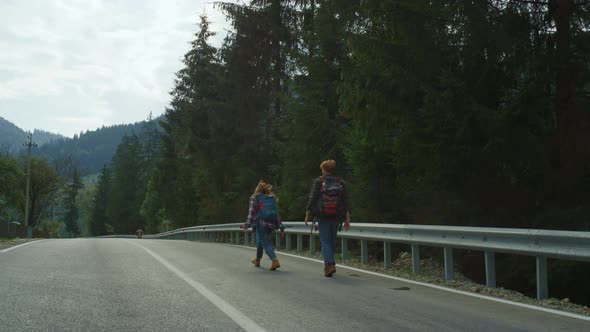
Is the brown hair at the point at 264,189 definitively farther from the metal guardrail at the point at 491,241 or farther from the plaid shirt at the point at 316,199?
the metal guardrail at the point at 491,241

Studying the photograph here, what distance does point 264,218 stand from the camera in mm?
10805

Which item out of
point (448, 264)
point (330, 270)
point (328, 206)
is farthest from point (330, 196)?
point (448, 264)

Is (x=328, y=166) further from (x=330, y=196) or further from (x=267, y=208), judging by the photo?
(x=267, y=208)

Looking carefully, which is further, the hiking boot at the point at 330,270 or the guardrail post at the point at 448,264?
the hiking boot at the point at 330,270

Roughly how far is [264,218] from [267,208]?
230mm

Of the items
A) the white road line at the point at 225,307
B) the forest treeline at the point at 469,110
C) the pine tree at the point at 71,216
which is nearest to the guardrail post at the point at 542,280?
the forest treeline at the point at 469,110

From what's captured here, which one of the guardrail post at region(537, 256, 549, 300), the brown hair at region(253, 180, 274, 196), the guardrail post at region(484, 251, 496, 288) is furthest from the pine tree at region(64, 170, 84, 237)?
the guardrail post at region(537, 256, 549, 300)

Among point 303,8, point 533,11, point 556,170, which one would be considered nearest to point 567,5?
point 533,11

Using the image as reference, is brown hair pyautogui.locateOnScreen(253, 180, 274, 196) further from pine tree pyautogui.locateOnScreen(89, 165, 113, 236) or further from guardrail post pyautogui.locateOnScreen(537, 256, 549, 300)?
pine tree pyautogui.locateOnScreen(89, 165, 113, 236)

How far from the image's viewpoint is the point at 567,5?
11586mm

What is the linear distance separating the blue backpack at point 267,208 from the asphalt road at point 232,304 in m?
1.38

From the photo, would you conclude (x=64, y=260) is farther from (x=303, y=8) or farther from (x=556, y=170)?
(x=303, y=8)

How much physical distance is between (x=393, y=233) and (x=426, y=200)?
2670 millimetres

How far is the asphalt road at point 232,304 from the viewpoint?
516 cm
